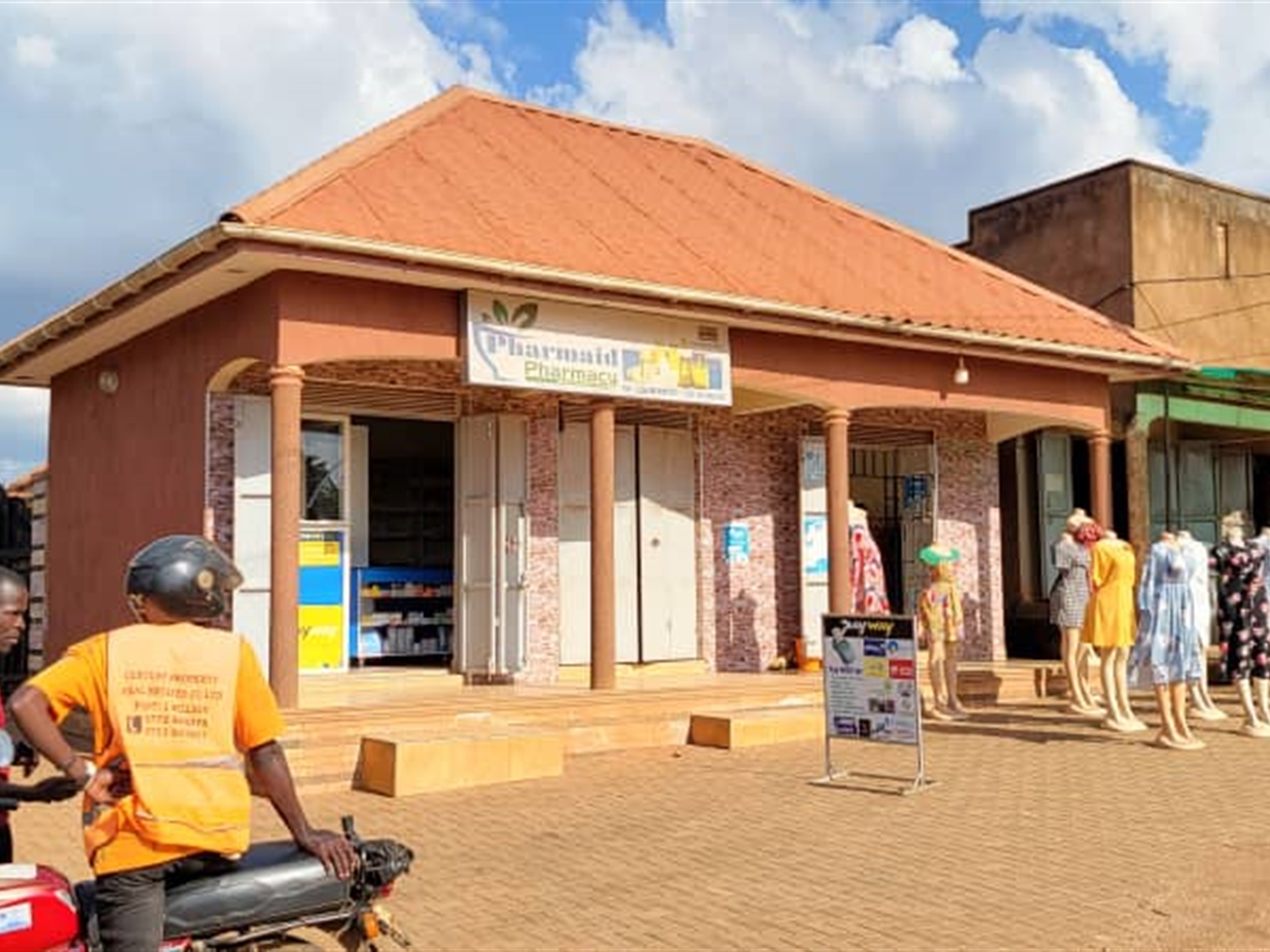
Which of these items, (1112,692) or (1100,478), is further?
(1100,478)

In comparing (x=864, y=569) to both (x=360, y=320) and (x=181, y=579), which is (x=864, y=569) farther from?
(x=181, y=579)

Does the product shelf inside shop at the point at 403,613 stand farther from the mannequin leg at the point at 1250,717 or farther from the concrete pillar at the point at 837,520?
the mannequin leg at the point at 1250,717

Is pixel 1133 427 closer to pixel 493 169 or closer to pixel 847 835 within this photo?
pixel 493 169

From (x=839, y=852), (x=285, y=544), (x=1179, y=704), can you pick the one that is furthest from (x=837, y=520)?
(x=839, y=852)

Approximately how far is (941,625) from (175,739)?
953 centimetres

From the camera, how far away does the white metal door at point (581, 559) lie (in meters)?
13.0

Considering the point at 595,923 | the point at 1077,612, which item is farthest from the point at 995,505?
the point at 595,923

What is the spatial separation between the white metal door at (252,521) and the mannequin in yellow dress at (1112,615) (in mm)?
6773

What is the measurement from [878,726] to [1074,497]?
1106 cm

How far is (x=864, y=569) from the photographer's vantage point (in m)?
14.1

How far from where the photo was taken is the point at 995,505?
1638 centimetres

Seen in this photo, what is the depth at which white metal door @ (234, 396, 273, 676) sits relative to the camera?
36.3 ft

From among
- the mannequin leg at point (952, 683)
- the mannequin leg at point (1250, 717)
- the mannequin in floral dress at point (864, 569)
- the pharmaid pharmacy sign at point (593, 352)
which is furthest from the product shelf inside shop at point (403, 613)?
the mannequin leg at point (1250, 717)

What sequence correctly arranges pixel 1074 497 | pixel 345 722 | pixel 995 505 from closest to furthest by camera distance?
pixel 345 722 → pixel 995 505 → pixel 1074 497
